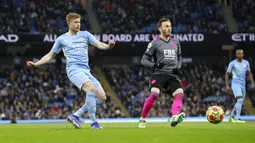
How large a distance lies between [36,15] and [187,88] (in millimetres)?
9384

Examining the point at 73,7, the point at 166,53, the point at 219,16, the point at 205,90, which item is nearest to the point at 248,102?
the point at 205,90

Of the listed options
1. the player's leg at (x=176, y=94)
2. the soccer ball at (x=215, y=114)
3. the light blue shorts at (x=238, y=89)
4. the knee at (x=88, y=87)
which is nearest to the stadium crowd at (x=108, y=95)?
the light blue shorts at (x=238, y=89)

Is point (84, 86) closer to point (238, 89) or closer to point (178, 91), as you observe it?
point (178, 91)

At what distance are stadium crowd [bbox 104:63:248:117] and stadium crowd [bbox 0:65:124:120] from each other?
1.29 m

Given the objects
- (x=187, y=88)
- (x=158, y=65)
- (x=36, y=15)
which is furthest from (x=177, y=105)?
(x=36, y=15)

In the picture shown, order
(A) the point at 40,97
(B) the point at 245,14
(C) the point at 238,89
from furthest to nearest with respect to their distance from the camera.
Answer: (B) the point at 245,14 < (A) the point at 40,97 < (C) the point at 238,89

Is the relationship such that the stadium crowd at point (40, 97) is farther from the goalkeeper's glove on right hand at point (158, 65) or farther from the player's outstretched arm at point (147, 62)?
the goalkeeper's glove on right hand at point (158, 65)

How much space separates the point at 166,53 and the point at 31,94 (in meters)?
19.8

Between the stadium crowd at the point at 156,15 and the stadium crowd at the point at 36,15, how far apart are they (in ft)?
4.67

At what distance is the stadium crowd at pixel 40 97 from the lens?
29406 millimetres

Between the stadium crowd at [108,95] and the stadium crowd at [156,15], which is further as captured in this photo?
the stadium crowd at [156,15]

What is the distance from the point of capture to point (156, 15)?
3416 cm

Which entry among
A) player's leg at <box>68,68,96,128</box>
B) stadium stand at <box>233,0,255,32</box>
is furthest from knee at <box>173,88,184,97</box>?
stadium stand at <box>233,0,255,32</box>

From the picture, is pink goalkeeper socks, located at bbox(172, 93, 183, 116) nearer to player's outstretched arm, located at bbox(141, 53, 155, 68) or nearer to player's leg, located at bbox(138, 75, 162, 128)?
player's leg, located at bbox(138, 75, 162, 128)
